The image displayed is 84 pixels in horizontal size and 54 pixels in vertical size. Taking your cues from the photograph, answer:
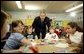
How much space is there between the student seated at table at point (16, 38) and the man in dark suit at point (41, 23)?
81mm

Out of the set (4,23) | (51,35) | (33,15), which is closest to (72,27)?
(51,35)

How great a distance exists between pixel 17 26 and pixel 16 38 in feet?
0.24

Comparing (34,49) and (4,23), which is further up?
(4,23)

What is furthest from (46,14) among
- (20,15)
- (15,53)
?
(15,53)

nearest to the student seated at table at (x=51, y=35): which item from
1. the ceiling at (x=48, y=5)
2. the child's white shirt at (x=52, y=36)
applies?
the child's white shirt at (x=52, y=36)

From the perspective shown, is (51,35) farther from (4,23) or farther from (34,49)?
(4,23)

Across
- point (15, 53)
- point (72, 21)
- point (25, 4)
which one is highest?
point (25, 4)

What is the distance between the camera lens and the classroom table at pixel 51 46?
130 cm

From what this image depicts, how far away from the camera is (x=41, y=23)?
4.34ft

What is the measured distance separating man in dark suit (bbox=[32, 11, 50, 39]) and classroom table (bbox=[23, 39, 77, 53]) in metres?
0.05

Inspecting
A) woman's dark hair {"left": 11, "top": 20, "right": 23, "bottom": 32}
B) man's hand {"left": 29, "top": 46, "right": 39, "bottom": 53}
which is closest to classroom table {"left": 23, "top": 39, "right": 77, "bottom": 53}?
man's hand {"left": 29, "top": 46, "right": 39, "bottom": 53}

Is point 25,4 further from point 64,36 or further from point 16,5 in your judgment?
point 64,36

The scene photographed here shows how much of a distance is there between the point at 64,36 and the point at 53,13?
0.50 ft

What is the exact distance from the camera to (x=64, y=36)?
1.36m
